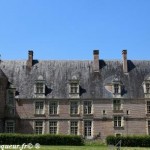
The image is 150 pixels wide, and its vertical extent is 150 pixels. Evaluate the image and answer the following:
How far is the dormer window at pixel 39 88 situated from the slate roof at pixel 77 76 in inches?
17.2

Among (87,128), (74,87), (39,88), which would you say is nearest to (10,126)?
(39,88)

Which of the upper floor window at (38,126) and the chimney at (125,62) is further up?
the chimney at (125,62)

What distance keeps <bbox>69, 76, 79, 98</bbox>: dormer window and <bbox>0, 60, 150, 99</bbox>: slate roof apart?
0.47 m

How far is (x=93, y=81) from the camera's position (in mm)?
39438

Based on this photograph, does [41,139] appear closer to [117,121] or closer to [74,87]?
[74,87]

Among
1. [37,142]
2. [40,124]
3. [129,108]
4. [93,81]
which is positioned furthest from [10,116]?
[129,108]

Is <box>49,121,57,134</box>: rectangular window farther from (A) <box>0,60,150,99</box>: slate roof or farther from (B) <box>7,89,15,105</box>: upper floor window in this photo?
(B) <box>7,89,15,105</box>: upper floor window

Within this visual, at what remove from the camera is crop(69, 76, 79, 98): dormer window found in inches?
1508

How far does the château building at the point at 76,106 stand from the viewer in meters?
37.6

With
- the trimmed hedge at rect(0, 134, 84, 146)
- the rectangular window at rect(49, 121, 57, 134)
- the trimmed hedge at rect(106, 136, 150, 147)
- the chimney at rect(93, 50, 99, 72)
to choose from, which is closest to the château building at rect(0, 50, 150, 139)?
the rectangular window at rect(49, 121, 57, 134)

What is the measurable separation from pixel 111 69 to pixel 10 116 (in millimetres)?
10520

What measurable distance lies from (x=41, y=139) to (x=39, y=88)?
665 centimetres

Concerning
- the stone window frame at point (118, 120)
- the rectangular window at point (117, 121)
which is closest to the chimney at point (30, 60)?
the stone window frame at point (118, 120)

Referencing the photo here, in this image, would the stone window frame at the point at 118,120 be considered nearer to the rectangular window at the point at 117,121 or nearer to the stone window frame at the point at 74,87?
the rectangular window at the point at 117,121
